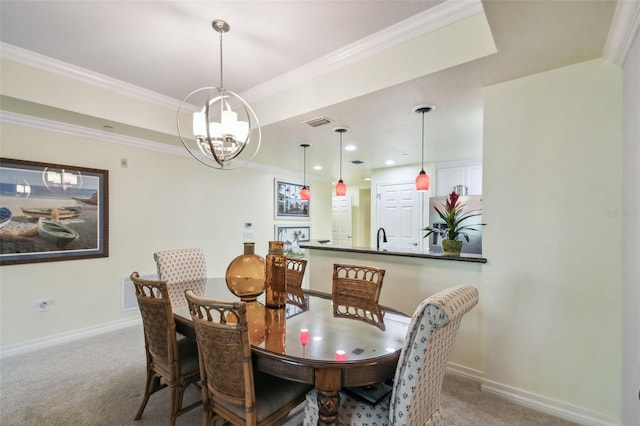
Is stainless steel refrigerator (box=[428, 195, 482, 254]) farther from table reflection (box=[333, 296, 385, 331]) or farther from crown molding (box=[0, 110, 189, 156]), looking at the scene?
crown molding (box=[0, 110, 189, 156])

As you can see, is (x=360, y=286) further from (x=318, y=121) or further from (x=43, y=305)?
(x=43, y=305)

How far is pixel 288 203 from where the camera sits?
19.9ft

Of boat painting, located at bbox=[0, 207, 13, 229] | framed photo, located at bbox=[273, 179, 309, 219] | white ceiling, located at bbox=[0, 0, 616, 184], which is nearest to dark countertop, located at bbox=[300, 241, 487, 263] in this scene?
white ceiling, located at bbox=[0, 0, 616, 184]

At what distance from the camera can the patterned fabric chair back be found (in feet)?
3.65

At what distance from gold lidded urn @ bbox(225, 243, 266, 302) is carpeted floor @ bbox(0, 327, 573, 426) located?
2.94 ft

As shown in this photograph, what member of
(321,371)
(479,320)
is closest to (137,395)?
(321,371)

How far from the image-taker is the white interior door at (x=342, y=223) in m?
7.98

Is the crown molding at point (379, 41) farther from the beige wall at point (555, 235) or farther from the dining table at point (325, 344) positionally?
the dining table at point (325, 344)

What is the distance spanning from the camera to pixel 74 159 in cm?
324

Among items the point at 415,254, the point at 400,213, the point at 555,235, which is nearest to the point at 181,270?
the point at 415,254

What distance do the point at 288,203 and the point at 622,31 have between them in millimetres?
5135

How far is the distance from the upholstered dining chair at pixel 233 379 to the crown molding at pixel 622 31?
2366mm

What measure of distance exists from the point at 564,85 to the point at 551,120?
0.25 metres

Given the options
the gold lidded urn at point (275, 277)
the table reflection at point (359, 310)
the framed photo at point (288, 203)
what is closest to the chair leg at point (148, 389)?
the gold lidded urn at point (275, 277)
